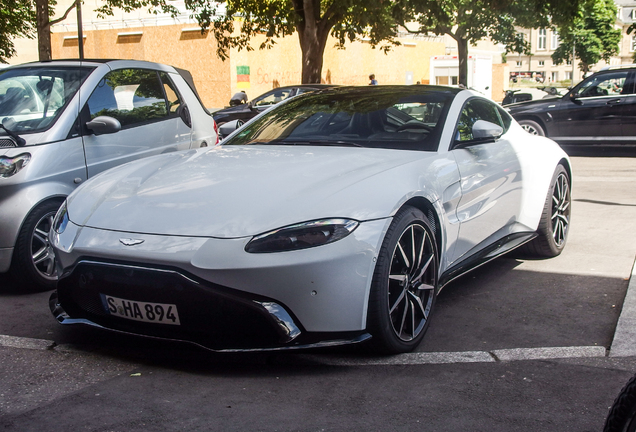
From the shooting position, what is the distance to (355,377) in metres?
3.41

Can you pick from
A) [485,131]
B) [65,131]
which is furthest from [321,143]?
[65,131]

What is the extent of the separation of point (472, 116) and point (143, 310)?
8.93 ft

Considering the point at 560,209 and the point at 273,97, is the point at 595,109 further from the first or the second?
the point at 560,209

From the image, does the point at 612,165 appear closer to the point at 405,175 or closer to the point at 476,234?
the point at 476,234

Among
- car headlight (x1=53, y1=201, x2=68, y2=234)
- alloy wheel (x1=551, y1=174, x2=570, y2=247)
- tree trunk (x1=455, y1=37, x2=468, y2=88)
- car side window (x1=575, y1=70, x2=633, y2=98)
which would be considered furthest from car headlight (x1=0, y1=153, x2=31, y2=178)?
tree trunk (x1=455, y1=37, x2=468, y2=88)

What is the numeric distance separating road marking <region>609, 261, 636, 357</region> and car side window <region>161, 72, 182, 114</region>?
412 centimetres

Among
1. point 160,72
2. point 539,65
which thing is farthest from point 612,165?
point 539,65

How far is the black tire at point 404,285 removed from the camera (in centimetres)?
346

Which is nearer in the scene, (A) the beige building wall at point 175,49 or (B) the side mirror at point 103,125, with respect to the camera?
(B) the side mirror at point 103,125

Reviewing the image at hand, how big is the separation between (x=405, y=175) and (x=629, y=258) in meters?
2.88

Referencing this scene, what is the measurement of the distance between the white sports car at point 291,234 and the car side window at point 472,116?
0.10 feet

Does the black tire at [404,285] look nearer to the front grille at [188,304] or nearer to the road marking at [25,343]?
the front grille at [188,304]

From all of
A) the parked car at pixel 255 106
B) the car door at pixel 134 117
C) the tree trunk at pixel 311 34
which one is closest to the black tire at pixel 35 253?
the car door at pixel 134 117

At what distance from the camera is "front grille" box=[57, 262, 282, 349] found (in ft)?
10.6
